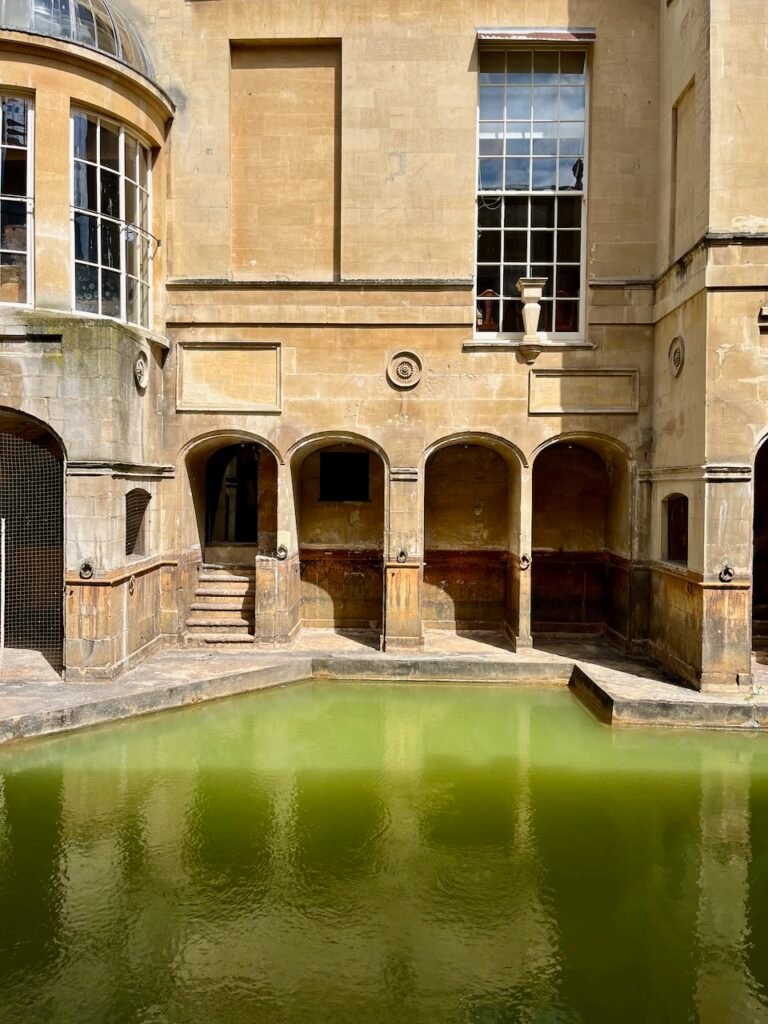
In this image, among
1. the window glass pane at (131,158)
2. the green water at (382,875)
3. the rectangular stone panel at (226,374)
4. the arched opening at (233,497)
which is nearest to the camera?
the green water at (382,875)

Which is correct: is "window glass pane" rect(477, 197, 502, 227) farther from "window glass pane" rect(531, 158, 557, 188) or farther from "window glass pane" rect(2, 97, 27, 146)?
"window glass pane" rect(2, 97, 27, 146)

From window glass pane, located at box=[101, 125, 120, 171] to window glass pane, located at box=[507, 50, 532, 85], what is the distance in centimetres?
695

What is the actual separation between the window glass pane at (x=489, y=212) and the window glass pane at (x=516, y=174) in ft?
1.26

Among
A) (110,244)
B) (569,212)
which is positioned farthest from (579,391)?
(110,244)

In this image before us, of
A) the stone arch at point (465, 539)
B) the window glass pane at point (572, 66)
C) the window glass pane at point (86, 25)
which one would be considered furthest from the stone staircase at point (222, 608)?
the window glass pane at point (572, 66)

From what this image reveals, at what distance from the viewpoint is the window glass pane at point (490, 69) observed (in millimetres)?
13414

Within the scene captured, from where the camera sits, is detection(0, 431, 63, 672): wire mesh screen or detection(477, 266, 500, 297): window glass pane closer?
detection(0, 431, 63, 672): wire mesh screen

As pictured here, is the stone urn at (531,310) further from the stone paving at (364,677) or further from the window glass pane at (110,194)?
the window glass pane at (110,194)

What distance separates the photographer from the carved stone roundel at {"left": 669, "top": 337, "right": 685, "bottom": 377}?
38.6 ft

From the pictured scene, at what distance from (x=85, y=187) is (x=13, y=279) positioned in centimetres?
177

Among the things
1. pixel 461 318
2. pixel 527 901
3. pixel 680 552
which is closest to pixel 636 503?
pixel 680 552

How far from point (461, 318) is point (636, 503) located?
4.48 meters

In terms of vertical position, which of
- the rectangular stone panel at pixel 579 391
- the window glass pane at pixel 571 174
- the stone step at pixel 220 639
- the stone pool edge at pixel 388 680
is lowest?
the stone pool edge at pixel 388 680

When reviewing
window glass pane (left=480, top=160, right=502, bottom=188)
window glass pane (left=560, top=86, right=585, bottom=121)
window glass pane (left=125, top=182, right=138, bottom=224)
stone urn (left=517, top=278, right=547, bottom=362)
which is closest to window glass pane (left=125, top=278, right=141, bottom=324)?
window glass pane (left=125, top=182, right=138, bottom=224)
